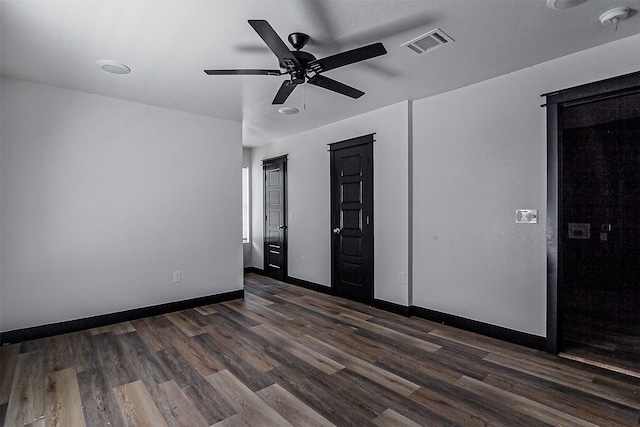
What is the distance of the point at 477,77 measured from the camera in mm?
3211

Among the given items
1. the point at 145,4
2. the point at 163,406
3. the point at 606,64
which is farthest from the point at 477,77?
the point at 163,406

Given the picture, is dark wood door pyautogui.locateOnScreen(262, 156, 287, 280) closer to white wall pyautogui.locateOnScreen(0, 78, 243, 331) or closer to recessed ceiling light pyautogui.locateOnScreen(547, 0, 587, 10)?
white wall pyautogui.locateOnScreen(0, 78, 243, 331)

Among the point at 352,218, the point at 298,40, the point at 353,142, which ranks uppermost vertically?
the point at 298,40

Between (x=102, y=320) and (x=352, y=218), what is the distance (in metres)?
3.25

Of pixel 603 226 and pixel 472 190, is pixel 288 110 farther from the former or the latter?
pixel 603 226

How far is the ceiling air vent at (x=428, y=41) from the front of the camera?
2.40 m

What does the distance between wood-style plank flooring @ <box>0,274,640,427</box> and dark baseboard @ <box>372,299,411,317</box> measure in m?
0.32

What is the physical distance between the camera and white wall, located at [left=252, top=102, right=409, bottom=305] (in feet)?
13.2

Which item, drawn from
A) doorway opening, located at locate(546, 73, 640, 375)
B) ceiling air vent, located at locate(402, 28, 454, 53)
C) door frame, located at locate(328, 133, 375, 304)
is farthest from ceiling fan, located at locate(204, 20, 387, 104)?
doorway opening, located at locate(546, 73, 640, 375)

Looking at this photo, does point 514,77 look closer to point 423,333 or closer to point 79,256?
point 423,333

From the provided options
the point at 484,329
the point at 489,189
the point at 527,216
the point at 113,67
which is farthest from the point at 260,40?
the point at 484,329

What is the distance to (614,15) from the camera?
2.15 meters

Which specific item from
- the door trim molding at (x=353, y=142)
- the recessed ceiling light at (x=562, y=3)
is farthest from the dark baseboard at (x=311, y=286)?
the recessed ceiling light at (x=562, y=3)

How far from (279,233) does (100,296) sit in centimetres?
294
